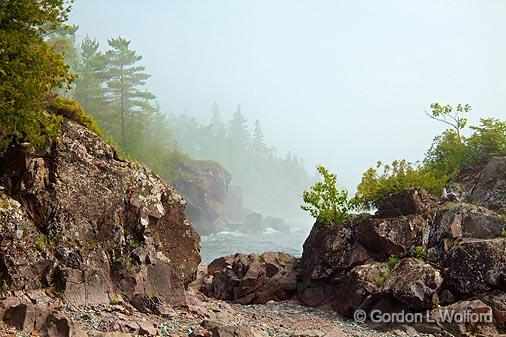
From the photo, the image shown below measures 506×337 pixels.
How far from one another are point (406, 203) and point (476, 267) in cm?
609

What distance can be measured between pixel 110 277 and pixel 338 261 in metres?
13.0

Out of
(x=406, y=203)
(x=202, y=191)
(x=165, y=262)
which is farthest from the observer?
(x=202, y=191)

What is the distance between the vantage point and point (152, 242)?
17.9 metres

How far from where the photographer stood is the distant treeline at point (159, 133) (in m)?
61.3

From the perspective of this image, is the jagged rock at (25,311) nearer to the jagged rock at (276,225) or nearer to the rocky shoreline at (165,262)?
the rocky shoreline at (165,262)

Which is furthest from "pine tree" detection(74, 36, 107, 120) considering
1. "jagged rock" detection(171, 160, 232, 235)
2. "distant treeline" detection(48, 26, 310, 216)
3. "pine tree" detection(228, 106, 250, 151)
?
"pine tree" detection(228, 106, 250, 151)

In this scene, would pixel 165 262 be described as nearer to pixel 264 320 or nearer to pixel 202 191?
pixel 264 320

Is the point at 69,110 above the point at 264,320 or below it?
above

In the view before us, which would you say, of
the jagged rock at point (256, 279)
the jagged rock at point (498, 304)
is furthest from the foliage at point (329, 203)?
the jagged rock at point (498, 304)

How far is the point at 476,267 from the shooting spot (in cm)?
1756

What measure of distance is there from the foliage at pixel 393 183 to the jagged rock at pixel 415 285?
6.86 m

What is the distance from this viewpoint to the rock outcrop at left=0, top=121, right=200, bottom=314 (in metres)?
14.4

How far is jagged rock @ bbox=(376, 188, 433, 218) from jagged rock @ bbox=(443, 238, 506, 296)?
4.43 m

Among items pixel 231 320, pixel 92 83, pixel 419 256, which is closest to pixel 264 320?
pixel 231 320
